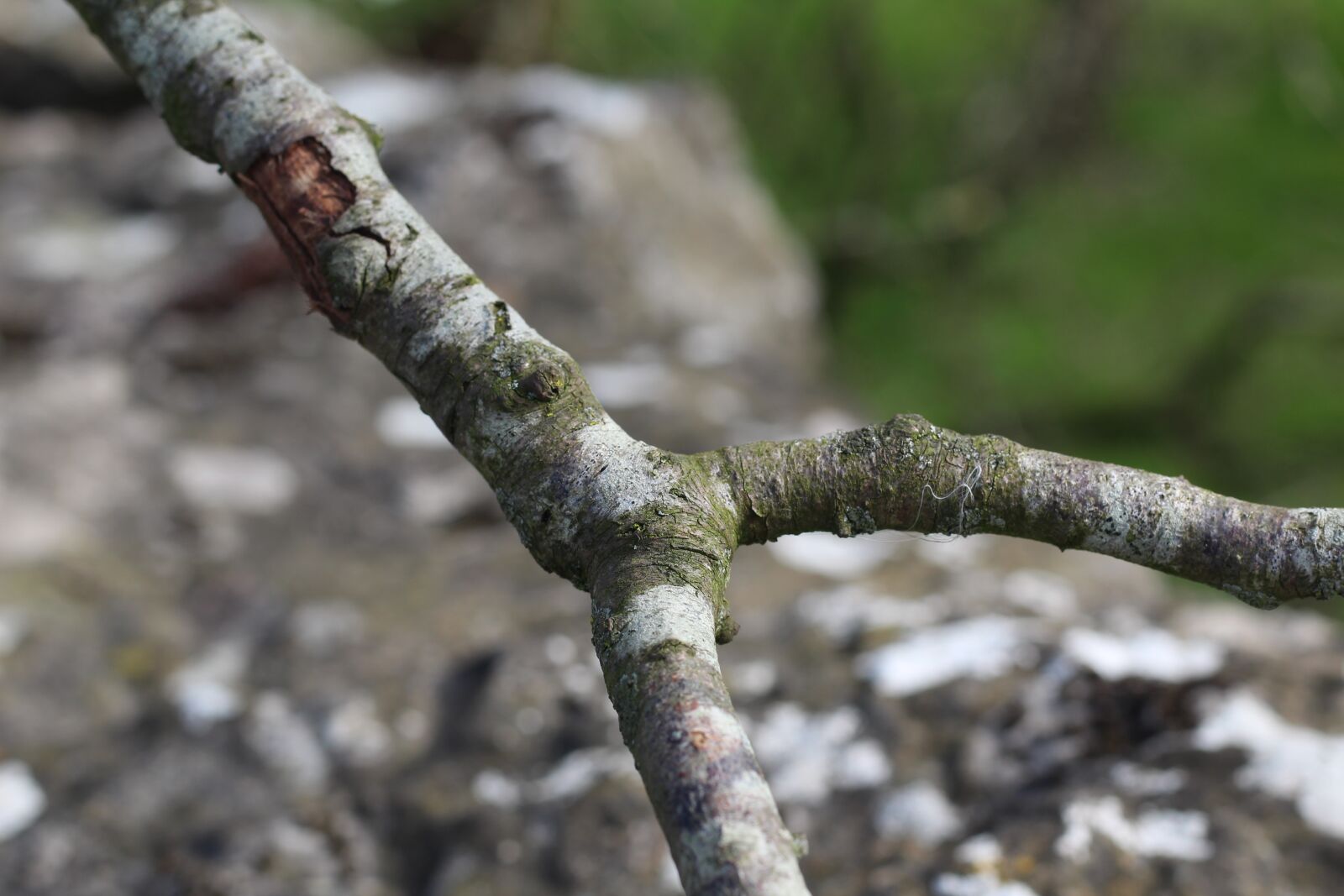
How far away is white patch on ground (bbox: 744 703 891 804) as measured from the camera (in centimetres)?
150

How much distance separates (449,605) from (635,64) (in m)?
4.27

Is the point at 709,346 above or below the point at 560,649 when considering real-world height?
above

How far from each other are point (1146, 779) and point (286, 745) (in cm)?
125

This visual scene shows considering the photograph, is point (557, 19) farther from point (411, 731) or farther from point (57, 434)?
point (411, 731)

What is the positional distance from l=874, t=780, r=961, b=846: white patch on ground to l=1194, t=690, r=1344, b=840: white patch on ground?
0.37 metres

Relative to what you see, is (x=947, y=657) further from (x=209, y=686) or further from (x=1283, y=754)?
(x=209, y=686)

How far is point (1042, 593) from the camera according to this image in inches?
77.9

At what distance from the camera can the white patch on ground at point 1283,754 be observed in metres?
1.36

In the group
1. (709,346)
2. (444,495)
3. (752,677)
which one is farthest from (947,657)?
(709,346)

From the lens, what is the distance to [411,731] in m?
1.68

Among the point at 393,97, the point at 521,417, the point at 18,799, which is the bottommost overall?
the point at 521,417

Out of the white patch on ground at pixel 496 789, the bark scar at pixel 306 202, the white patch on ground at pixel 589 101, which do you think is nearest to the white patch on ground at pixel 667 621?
the bark scar at pixel 306 202

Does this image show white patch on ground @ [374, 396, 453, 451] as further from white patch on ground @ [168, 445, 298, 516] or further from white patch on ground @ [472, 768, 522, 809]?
white patch on ground @ [472, 768, 522, 809]

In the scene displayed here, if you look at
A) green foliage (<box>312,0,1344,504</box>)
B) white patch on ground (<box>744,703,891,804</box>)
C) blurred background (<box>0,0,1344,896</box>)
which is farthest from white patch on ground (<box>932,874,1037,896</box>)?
green foliage (<box>312,0,1344,504</box>)
